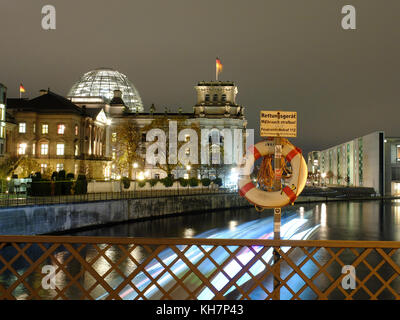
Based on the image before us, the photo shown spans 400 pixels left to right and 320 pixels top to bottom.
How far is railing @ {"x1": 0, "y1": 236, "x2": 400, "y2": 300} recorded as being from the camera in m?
11.2

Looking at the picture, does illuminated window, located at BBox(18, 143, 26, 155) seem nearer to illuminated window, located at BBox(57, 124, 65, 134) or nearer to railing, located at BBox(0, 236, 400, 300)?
illuminated window, located at BBox(57, 124, 65, 134)

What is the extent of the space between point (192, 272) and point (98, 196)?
4367cm

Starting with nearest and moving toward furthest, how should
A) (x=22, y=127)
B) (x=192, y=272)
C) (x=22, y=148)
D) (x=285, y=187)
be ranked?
1. (x=192, y=272)
2. (x=285, y=187)
3. (x=22, y=148)
4. (x=22, y=127)

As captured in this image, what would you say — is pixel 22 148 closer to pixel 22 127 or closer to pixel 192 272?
pixel 22 127

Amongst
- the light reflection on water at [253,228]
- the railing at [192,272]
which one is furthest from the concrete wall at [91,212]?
the railing at [192,272]

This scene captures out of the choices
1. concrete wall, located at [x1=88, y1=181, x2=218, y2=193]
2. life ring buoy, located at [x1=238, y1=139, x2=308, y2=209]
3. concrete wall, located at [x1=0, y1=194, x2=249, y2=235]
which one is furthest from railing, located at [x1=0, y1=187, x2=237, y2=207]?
life ring buoy, located at [x1=238, y1=139, x2=308, y2=209]

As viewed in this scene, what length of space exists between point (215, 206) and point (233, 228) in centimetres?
1988

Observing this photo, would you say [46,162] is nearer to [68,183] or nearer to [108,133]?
[68,183]

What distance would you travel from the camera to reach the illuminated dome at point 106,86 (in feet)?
536

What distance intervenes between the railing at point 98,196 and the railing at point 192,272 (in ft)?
14.6

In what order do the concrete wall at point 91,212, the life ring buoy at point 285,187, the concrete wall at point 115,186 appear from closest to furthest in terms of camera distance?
the life ring buoy at point 285,187 → the concrete wall at point 91,212 → the concrete wall at point 115,186

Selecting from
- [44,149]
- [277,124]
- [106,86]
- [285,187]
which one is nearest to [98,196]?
Answer: [44,149]

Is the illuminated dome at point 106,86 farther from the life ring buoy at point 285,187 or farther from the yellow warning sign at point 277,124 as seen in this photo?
the yellow warning sign at point 277,124

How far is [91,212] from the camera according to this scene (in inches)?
1939
